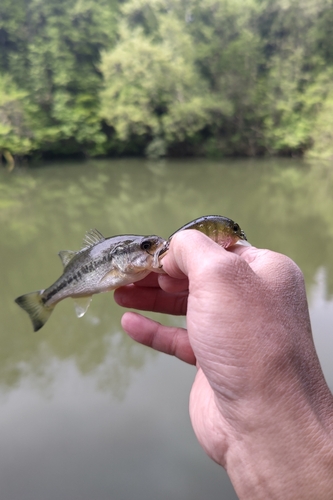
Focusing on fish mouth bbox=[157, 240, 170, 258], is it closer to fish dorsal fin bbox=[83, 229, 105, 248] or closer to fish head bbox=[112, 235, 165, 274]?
fish head bbox=[112, 235, 165, 274]

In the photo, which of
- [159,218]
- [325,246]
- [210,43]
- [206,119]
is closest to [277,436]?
[325,246]

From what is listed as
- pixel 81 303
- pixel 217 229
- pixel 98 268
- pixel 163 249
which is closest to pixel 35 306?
pixel 81 303

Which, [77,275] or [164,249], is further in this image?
[77,275]

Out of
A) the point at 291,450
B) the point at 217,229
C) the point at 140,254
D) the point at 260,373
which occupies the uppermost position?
the point at 217,229

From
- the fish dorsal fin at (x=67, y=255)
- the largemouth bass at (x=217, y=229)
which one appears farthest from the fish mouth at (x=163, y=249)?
the fish dorsal fin at (x=67, y=255)

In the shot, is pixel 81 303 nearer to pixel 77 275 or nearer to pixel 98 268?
pixel 77 275

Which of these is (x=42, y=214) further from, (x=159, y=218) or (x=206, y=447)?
(x=206, y=447)
